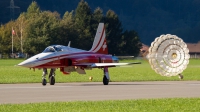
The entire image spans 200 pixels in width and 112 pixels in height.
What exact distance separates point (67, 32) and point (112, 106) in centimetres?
12935

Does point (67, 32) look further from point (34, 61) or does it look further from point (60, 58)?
point (34, 61)

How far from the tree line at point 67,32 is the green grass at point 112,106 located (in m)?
118

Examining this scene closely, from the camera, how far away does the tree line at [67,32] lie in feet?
478

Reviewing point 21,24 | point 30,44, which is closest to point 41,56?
point 30,44

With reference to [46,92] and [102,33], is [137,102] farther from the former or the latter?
[102,33]

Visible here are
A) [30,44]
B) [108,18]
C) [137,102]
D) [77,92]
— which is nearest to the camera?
[137,102]

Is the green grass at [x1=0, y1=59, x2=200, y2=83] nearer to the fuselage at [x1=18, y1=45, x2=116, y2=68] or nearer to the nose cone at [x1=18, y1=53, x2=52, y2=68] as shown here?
the fuselage at [x1=18, y1=45, x2=116, y2=68]

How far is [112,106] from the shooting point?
23.4 metres

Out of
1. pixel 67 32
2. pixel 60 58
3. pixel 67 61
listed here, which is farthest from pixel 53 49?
pixel 67 32

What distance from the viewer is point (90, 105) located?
2394cm

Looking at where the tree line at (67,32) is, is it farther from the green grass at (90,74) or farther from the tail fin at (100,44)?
the tail fin at (100,44)

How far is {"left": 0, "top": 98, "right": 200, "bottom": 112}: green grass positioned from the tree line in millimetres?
117507

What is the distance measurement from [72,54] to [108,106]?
16.8 meters

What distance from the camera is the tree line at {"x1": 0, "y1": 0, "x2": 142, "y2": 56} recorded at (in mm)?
145750
